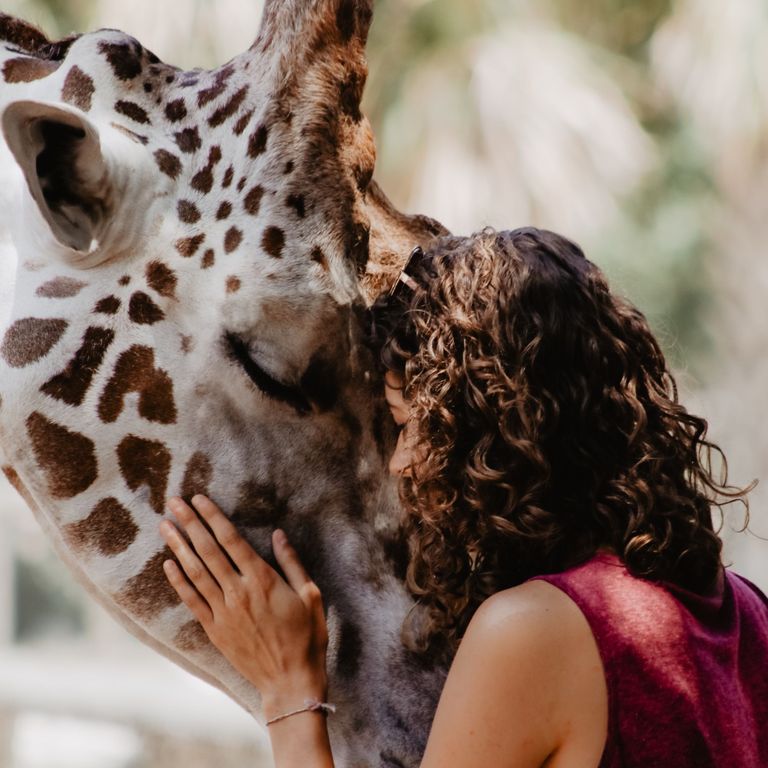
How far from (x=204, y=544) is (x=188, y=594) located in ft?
0.31

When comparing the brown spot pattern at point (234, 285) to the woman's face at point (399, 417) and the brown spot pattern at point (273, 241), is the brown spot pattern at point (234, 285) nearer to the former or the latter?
the brown spot pattern at point (273, 241)

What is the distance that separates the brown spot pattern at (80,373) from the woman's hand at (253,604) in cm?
26

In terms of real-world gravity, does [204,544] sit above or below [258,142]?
below

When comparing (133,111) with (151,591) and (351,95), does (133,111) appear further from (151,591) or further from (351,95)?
(151,591)

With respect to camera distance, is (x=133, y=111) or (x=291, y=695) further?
(x=133, y=111)

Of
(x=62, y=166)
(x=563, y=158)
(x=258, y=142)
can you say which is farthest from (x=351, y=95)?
(x=563, y=158)

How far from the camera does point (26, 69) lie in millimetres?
2348

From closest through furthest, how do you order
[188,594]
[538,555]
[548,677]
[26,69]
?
[548,677] → [538,555] → [188,594] → [26,69]

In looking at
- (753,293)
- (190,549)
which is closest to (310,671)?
(190,549)

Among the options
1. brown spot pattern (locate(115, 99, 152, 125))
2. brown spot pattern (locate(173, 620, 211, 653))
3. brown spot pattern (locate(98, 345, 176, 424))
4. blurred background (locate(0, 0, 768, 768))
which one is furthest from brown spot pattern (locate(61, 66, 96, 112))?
blurred background (locate(0, 0, 768, 768))

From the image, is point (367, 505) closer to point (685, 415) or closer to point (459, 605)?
point (459, 605)

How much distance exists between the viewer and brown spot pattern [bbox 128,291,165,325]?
2051mm

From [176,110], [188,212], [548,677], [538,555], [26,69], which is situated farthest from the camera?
[26,69]

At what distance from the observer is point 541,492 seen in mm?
1680
